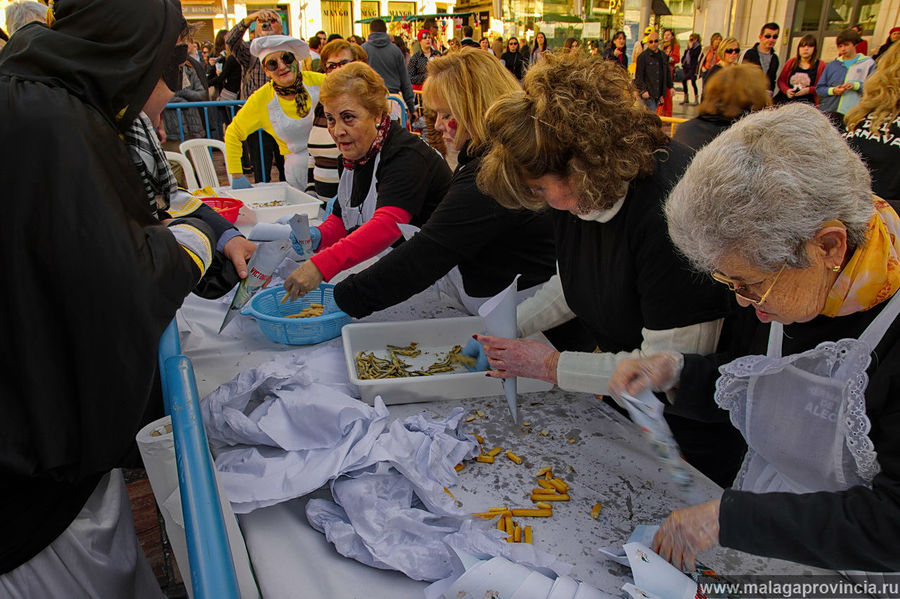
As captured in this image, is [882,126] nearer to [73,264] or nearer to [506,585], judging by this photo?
[506,585]

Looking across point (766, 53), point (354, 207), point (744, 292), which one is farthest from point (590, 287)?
point (766, 53)

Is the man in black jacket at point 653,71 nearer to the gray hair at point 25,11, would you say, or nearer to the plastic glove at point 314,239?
the plastic glove at point 314,239

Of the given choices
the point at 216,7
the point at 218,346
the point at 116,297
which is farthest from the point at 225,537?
the point at 216,7

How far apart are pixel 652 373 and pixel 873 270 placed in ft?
1.68

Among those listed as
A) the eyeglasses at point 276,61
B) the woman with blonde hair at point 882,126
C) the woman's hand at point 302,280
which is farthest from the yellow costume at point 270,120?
the woman with blonde hair at point 882,126

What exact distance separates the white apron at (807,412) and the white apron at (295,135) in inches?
147

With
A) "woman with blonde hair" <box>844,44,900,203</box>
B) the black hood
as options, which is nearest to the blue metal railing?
the black hood

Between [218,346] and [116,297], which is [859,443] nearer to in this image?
[116,297]

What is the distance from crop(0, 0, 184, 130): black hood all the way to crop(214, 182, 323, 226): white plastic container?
2.16m

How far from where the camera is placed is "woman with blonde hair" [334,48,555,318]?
2.13 metres

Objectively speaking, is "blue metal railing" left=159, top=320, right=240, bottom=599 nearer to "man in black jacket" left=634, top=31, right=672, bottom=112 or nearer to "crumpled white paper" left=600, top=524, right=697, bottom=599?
"crumpled white paper" left=600, top=524, right=697, bottom=599

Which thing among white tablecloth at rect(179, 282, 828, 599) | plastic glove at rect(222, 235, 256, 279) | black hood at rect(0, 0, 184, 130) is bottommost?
white tablecloth at rect(179, 282, 828, 599)

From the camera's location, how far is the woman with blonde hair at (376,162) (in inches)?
101

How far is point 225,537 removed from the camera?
0.86 metres
